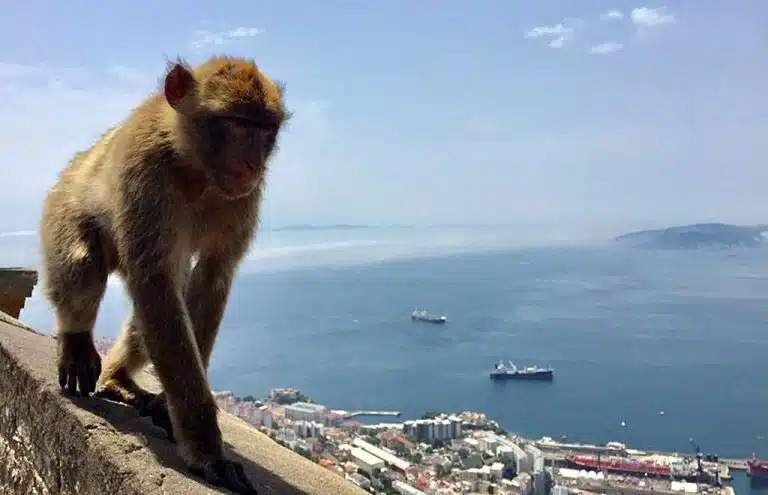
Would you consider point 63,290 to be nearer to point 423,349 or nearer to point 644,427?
point 644,427

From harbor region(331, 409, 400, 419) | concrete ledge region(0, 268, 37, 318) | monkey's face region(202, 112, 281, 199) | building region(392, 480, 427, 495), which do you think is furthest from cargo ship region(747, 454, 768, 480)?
monkey's face region(202, 112, 281, 199)

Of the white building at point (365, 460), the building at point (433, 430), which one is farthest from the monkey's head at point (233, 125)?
the building at point (433, 430)

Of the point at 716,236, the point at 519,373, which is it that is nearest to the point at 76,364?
the point at 519,373

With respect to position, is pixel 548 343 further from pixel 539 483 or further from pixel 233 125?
pixel 233 125

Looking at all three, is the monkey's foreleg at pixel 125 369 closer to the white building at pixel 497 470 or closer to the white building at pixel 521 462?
the white building at pixel 497 470

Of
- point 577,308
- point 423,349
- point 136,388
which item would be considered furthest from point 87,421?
point 577,308

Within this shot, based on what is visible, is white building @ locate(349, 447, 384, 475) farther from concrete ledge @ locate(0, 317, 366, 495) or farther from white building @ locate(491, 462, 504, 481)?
concrete ledge @ locate(0, 317, 366, 495)
